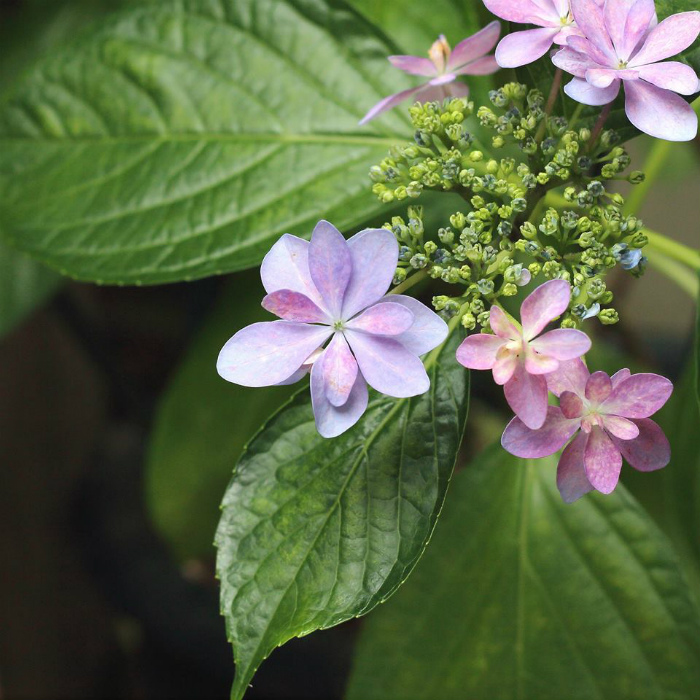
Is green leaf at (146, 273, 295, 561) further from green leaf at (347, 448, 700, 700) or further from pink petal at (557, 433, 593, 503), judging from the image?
pink petal at (557, 433, 593, 503)

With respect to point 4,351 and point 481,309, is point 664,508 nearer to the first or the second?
point 481,309

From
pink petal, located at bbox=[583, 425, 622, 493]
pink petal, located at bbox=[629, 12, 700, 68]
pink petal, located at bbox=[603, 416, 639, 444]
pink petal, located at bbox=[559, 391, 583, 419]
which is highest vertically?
pink petal, located at bbox=[629, 12, 700, 68]

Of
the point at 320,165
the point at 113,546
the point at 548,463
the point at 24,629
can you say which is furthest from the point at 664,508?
the point at 24,629

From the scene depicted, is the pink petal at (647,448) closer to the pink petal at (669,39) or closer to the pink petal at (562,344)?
the pink petal at (562,344)

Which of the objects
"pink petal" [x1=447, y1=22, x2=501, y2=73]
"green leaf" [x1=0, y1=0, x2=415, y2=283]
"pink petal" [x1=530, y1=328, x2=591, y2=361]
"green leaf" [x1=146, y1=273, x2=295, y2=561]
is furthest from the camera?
"green leaf" [x1=146, y1=273, x2=295, y2=561]

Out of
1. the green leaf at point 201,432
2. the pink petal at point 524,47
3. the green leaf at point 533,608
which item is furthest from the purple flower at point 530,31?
the green leaf at point 201,432

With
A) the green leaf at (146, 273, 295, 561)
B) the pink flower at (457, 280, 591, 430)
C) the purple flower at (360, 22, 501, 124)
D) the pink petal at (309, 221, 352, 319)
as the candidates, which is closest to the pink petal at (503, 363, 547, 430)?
the pink flower at (457, 280, 591, 430)

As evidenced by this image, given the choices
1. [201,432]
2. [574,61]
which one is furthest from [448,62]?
[201,432]
